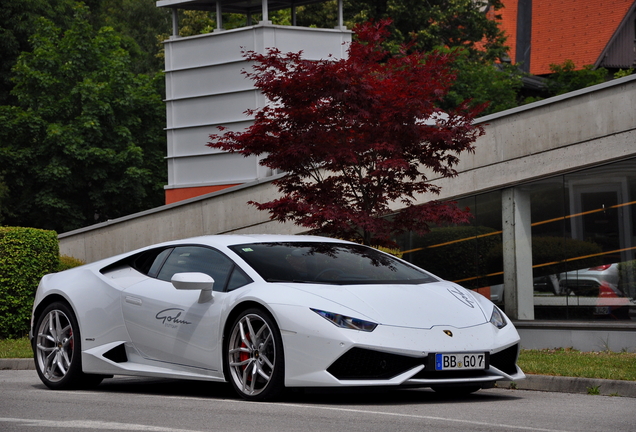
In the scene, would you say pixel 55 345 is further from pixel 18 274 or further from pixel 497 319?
pixel 18 274

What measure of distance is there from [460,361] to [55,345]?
3.98 metres

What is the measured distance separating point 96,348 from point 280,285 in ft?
6.95

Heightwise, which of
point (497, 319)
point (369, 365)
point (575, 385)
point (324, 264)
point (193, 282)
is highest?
point (324, 264)

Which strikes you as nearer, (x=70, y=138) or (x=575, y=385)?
(x=575, y=385)

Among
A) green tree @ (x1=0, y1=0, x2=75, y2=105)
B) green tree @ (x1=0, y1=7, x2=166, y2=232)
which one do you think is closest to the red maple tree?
green tree @ (x1=0, y1=7, x2=166, y2=232)

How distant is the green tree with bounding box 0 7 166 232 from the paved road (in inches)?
1018

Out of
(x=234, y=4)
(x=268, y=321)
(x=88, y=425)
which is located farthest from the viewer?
(x=234, y=4)

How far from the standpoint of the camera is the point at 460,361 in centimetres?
750

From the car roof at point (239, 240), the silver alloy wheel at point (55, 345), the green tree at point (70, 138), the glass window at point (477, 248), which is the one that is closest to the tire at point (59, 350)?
the silver alloy wheel at point (55, 345)

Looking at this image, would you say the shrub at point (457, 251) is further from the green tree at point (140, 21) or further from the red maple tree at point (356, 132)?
the green tree at point (140, 21)

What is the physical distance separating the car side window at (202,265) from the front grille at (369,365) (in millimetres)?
1274

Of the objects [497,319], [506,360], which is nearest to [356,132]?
[497,319]

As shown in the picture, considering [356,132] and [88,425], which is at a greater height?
[356,132]

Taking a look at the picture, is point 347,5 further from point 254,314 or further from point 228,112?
point 254,314
